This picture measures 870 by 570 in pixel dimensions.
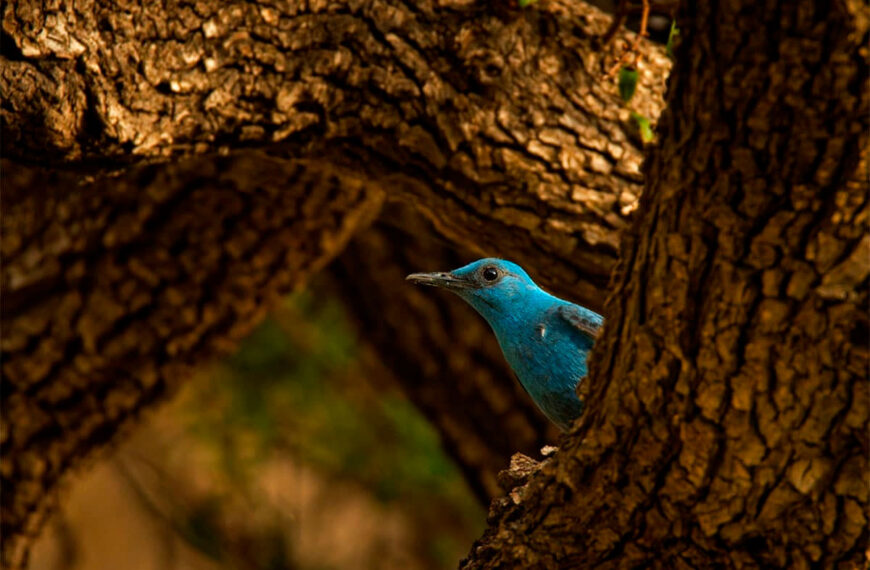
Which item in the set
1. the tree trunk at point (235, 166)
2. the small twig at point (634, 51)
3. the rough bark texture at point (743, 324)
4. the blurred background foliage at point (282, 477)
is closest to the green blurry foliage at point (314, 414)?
the blurred background foliage at point (282, 477)

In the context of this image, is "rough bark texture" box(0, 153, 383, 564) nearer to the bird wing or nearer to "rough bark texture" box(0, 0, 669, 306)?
"rough bark texture" box(0, 0, 669, 306)

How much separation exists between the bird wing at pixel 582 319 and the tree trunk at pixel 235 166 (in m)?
0.18

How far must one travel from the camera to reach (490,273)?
11.7ft

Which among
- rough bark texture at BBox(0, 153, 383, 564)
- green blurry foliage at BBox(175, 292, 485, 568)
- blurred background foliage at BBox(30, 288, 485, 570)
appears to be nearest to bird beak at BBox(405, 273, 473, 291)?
rough bark texture at BBox(0, 153, 383, 564)

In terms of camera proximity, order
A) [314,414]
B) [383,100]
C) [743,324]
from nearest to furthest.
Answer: [743,324] → [383,100] → [314,414]

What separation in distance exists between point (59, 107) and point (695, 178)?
1707mm

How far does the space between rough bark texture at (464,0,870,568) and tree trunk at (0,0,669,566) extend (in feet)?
4.14

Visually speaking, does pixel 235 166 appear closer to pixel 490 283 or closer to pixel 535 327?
pixel 490 283

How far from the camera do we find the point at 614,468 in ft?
7.43

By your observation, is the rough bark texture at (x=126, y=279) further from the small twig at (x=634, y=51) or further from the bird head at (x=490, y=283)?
the small twig at (x=634, y=51)

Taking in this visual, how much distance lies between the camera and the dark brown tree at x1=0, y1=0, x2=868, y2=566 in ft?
6.20

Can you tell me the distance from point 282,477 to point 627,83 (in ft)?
19.7

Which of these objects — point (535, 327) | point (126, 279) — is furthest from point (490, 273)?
point (126, 279)

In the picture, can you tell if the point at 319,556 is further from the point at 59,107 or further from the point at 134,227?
the point at 59,107
